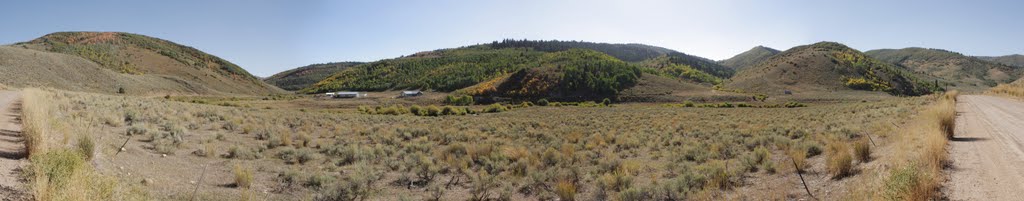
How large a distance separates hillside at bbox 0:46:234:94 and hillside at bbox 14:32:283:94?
699 cm

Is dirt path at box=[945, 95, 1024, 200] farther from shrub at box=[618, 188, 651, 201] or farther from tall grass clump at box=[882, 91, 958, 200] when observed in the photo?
shrub at box=[618, 188, 651, 201]

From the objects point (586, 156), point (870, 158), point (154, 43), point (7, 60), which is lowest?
point (586, 156)

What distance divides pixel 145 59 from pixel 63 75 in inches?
1676

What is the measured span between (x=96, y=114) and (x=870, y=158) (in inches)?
865

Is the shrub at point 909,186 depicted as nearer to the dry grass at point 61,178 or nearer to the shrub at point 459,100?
the dry grass at point 61,178

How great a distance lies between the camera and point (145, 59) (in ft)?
330

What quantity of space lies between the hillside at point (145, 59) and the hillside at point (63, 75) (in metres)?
6.99

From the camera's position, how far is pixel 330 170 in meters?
12.0

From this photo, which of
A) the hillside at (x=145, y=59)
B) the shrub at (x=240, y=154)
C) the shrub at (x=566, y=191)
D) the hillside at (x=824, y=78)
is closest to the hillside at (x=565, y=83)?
the hillside at (x=824, y=78)

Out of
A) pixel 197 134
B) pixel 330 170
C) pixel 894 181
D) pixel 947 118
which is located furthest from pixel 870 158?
pixel 197 134

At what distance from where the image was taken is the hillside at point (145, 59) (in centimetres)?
8781

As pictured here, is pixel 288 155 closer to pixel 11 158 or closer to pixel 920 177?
pixel 11 158

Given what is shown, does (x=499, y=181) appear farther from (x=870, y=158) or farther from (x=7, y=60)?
(x=7, y=60)

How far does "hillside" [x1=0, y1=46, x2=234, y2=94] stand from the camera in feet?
183
